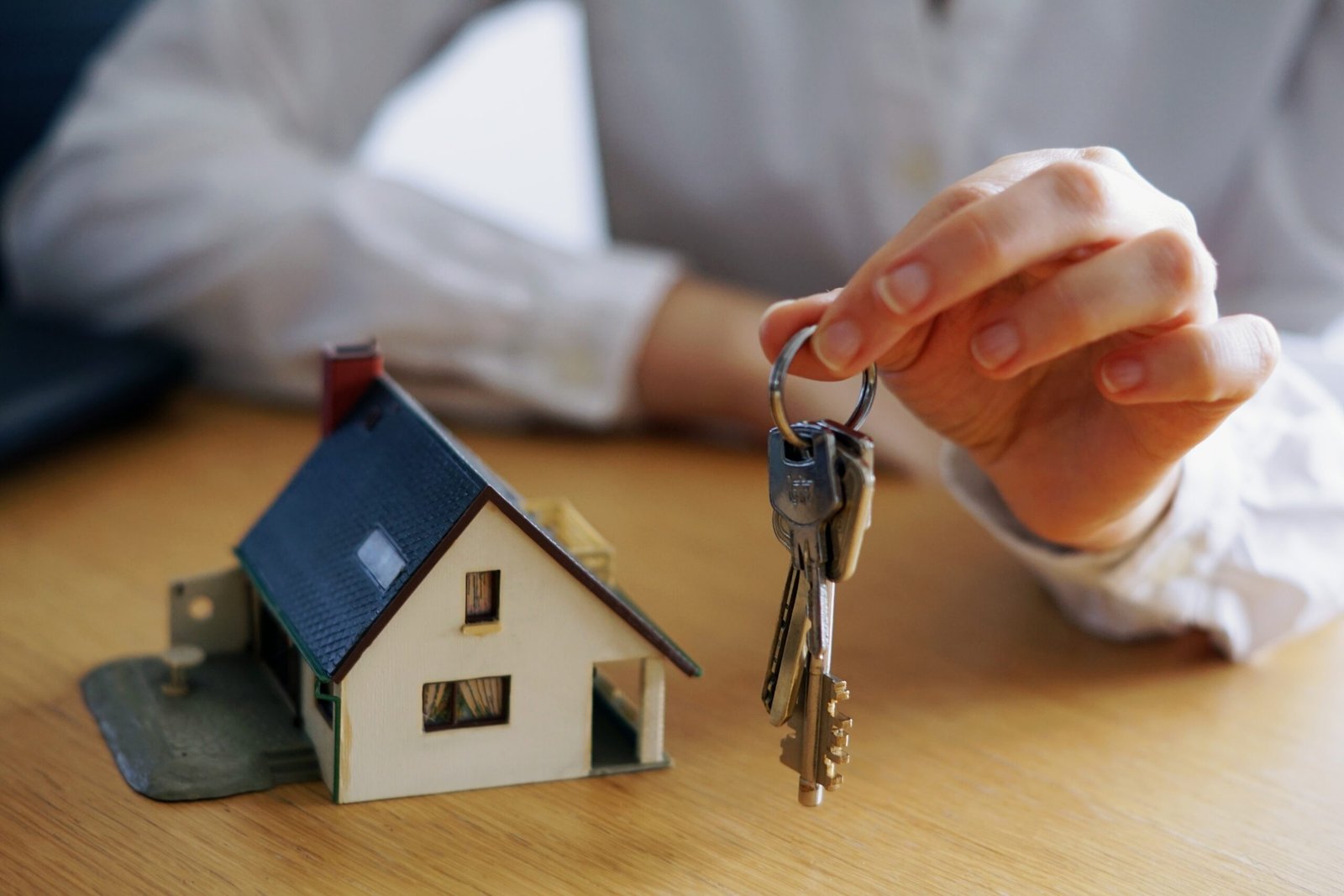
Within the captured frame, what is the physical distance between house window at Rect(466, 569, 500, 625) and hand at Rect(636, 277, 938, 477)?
460 millimetres

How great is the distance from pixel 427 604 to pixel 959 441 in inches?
11.1

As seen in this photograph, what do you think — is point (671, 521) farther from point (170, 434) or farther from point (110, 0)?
point (110, 0)

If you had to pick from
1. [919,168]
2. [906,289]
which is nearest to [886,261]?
[906,289]

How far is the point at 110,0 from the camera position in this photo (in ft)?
4.19

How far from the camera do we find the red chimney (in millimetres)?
610

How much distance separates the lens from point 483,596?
1.70 ft

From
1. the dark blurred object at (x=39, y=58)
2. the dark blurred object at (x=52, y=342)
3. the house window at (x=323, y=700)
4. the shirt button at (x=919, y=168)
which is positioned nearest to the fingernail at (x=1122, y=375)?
the house window at (x=323, y=700)

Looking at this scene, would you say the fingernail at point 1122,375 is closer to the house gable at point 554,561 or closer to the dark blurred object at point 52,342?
the house gable at point 554,561

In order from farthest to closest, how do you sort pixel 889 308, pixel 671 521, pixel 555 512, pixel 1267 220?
pixel 1267 220 < pixel 671 521 < pixel 555 512 < pixel 889 308

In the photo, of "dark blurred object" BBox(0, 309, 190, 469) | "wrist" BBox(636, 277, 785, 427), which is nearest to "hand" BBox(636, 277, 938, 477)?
"wrist" BBox(636, 277, 785, 427)

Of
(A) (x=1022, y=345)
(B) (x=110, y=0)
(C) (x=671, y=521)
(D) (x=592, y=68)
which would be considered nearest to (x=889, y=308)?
Answer: (A) (x=1022, y=345)

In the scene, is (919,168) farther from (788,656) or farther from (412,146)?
(412,146)

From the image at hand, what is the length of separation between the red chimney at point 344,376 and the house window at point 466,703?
0.51 ft

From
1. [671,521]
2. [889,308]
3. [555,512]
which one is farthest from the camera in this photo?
[671,521]
